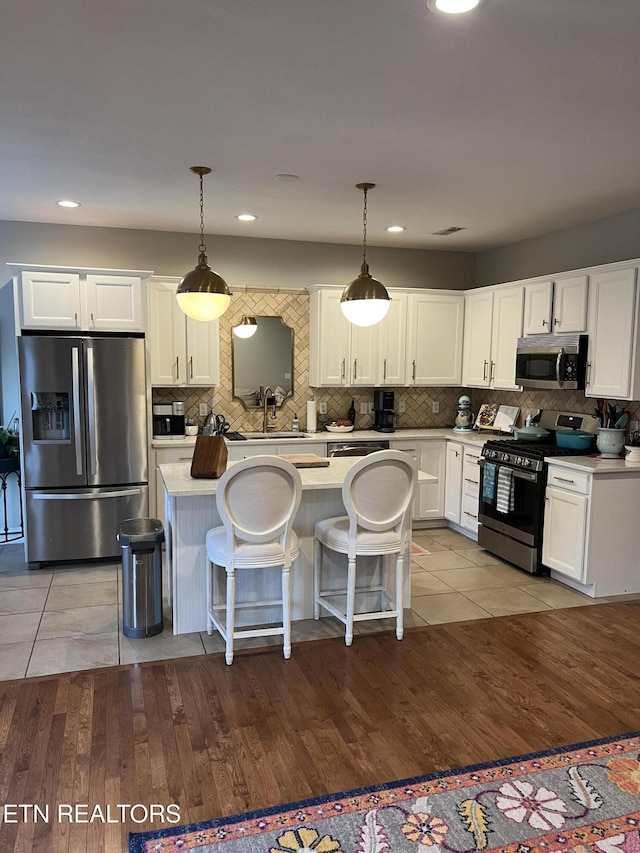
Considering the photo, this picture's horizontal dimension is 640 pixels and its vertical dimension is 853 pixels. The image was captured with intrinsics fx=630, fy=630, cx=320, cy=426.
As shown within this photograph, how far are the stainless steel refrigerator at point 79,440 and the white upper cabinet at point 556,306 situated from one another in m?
3.23

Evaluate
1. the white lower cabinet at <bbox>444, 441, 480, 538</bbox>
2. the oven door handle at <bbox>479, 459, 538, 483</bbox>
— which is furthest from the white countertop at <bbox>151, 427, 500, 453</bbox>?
the oven door handle at <bbox>479, 459, 538, 483</bbox>

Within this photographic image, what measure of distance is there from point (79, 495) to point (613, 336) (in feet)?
13.6

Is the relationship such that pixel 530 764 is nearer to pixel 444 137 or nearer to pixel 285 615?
pixel 285 615

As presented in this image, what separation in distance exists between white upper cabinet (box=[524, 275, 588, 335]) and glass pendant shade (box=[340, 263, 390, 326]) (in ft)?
5.96

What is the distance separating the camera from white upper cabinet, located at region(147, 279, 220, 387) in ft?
17.7

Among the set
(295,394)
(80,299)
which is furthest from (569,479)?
(80,299)

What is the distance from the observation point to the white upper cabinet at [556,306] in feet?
15.7

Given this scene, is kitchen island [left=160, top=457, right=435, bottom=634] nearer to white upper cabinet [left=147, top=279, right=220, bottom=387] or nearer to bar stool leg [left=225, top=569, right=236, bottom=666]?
bar stool leg [left=225, top=569, right=236, bottom=666]

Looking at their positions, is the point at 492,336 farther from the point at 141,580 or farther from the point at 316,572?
the point at 141,580

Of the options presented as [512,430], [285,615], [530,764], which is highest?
[512,430]

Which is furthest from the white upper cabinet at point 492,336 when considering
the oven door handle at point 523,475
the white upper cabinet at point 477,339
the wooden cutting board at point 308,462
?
the wooden cutting board at point 308,462

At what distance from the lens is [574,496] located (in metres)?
4.40

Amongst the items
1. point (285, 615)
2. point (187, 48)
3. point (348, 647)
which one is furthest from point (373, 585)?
point (187, 48)

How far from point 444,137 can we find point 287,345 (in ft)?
10.5
